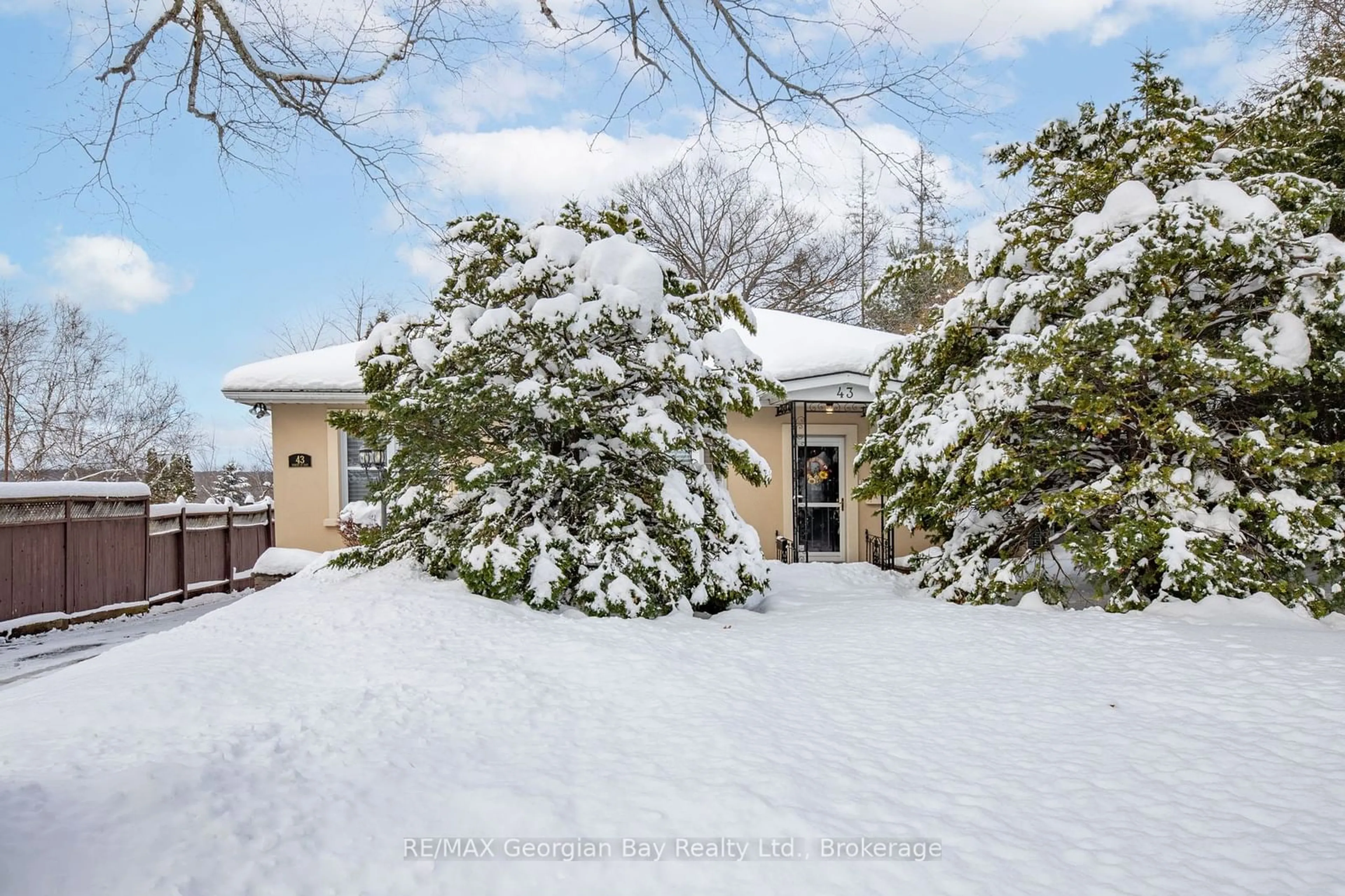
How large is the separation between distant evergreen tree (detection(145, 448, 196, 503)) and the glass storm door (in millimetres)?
19055

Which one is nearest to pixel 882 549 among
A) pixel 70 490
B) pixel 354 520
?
pixel 354 520

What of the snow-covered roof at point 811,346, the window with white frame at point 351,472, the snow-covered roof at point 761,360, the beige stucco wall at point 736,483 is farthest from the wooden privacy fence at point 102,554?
the snow-covered roof at point 811,346

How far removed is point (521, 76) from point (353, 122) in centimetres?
132

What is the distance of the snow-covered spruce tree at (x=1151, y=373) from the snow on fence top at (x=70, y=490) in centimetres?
913

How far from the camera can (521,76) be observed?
550cm

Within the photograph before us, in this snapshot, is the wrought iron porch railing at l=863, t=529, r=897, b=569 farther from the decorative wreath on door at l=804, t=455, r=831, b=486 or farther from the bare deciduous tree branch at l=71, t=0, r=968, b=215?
the bare deciduous tree branch at l=71, t=0, r=968, b=215

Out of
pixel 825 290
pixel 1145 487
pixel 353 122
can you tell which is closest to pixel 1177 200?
pixel 1145 487

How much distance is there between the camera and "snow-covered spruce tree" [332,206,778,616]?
222 inches

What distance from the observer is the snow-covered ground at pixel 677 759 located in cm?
208

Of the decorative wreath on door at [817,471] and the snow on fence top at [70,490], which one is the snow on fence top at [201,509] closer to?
the snow on fence top at [70,490]

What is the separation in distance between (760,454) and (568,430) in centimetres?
501
